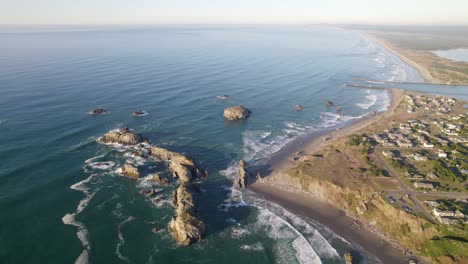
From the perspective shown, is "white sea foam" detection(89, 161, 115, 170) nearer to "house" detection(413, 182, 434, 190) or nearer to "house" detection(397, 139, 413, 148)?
"house" detection(413, 182, 434, 190)

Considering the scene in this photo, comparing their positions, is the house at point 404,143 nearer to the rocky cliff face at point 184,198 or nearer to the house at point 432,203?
the house at point 432,203

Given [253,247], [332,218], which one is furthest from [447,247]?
[253,247]

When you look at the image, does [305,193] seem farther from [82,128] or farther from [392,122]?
[82,128]

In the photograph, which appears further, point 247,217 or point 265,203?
point 265,203

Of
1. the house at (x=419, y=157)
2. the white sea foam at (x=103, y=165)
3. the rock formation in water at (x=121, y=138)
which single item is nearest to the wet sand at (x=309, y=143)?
the house at (x=419, y=157)

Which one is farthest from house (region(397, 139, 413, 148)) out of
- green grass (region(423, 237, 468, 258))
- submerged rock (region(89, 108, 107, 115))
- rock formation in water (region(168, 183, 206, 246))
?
submerged rock (region(89, 108, 107, 115))

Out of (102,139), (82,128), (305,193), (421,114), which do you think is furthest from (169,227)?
(421,114)

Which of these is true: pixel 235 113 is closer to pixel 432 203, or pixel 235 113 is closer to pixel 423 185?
pixel 423 185
